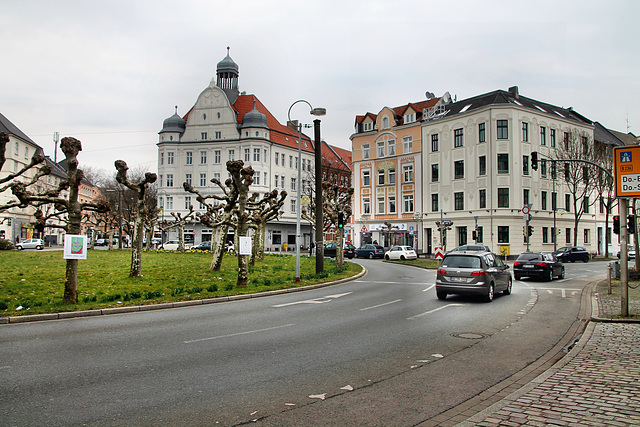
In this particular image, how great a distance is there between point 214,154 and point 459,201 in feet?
130

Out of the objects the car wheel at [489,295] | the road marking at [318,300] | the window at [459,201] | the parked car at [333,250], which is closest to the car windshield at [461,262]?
the car wheel at [489,295]

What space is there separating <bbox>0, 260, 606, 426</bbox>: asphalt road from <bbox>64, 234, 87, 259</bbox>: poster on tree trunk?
2.49 m

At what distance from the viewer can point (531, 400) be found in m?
5.63

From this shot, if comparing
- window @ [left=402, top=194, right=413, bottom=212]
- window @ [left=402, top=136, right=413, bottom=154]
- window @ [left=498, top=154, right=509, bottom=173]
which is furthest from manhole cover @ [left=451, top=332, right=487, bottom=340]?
window @ [left=402, top=136, right=413, bottom=154]

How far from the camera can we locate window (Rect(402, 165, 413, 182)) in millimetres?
61031

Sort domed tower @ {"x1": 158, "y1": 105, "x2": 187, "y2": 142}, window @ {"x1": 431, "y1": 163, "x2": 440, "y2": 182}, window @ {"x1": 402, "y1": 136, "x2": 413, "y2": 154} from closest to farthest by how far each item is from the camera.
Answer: window @ {"x1": 431, "y1": 163, "x2": 440, "y2": 182}, window @ {"x1": 402, "y1": 136, "x2": 413, "y2": 154}, domed tower @ {"x1": 158, "y1": 105, "x2": 187, "y2": 142}

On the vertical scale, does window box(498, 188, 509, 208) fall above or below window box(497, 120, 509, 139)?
below

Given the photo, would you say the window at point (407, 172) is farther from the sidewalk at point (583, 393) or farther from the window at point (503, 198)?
the sidewalk at point (583, 393)

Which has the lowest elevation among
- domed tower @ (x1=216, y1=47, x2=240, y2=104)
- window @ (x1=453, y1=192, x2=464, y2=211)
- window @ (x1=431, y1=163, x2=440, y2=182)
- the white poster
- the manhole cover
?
the manhole cover

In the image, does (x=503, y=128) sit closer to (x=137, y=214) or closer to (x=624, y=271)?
(x=137, y=214)

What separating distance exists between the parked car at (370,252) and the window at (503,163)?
1535cm

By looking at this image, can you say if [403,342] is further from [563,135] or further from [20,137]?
[20,137]

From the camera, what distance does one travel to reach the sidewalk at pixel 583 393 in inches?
196

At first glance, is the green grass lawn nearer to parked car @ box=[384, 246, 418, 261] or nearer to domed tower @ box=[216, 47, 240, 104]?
parked car @ box=[384, 246, 418, 261]
